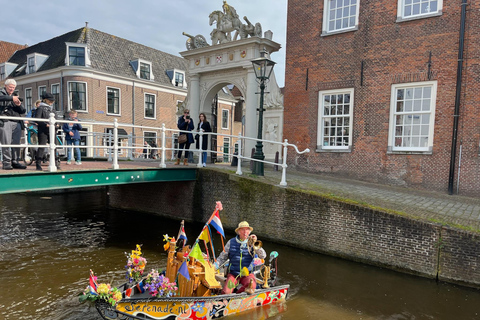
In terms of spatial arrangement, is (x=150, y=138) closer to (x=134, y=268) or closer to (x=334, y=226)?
(x=334, y=226)

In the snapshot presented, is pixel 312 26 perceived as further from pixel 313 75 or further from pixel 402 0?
pixel 402 0

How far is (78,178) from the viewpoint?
7348 mm

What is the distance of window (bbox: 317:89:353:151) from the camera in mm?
11836

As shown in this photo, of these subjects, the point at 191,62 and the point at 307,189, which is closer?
the point at 307,189

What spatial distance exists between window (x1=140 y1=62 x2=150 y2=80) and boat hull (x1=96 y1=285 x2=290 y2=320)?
1018 inches

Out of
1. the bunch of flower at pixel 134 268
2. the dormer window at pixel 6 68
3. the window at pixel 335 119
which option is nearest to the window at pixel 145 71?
the dormer window at pixel 6 68

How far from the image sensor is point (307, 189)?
8734 mm

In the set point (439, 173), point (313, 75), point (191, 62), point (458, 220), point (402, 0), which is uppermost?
point (402, 0)

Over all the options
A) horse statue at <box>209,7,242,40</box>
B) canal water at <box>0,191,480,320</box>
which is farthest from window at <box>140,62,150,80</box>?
canal water at <box>0,191,480,320</box>

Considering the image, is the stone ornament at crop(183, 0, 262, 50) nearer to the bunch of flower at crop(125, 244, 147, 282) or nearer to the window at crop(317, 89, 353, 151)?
the window at crop(317, 89, 353, 151)

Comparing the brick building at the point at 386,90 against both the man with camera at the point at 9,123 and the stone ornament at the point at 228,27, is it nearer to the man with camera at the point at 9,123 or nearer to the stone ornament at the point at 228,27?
the stone ornament at the point at 228,27

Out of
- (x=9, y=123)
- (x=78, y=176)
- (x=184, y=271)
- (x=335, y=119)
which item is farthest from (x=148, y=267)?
(x=335, y=119)

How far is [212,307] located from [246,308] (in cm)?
70

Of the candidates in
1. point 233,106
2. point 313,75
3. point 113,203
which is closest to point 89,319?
point 113,203
